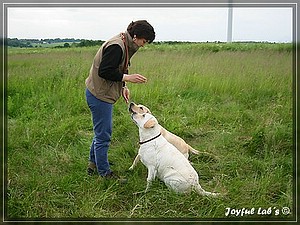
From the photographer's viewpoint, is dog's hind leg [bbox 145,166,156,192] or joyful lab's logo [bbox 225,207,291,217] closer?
joyful lab's logo [bbox 225,207,291,217]

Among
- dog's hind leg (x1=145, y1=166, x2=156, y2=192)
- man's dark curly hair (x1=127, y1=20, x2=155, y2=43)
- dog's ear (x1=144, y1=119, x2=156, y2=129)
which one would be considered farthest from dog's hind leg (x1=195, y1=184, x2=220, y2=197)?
man's dark curly hair (x1=127, y1=20, x2=155, y2=43)

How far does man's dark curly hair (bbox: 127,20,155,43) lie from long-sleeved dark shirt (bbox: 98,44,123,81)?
21cm

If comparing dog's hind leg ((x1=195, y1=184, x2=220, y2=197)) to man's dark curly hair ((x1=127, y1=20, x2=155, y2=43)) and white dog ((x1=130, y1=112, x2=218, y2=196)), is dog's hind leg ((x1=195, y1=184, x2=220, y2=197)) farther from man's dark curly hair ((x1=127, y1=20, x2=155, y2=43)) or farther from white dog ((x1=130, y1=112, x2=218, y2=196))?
man's dark curly hair ((x1=127, y1=20, x2=155, y2=43))

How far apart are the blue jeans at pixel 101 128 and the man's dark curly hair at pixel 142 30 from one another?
0.64 metres

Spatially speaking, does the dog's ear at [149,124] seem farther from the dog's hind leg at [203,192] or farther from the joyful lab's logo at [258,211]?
the joyful lab's logo at [258,211]

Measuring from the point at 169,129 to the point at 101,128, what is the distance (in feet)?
5.01

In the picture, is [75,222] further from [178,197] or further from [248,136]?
[248,136]

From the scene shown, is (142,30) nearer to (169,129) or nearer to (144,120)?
(144,120)

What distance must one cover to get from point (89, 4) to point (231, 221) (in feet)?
6.37

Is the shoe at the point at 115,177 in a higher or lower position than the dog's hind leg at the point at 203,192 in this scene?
higher

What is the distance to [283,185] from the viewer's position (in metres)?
3.07

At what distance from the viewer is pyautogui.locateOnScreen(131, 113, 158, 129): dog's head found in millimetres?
3152

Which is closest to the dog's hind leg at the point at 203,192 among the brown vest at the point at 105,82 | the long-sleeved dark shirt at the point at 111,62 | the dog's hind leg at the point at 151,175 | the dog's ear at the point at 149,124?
the dog's hind leg at the point at 151,175

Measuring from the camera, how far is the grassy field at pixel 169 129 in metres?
2.84
